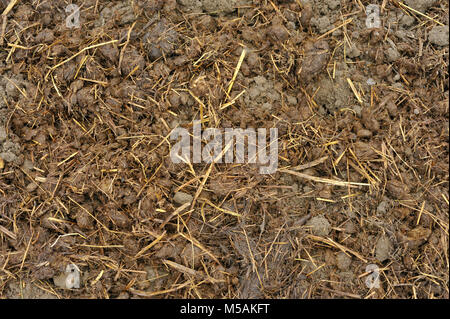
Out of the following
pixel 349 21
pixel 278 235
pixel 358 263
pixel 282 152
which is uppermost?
pixel 349 21

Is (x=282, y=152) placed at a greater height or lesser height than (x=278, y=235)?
greater

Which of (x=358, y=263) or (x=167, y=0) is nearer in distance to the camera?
(x=358, y=263)

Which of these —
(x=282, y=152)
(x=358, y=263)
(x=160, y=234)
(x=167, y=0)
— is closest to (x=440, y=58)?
(x=282, y=152)

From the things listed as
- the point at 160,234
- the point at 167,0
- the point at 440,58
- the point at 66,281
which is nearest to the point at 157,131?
the point at 160,234

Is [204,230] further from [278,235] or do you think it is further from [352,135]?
[352,135]

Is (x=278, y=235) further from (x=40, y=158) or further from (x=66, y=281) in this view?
(x=40, y=158)

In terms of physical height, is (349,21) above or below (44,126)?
above
